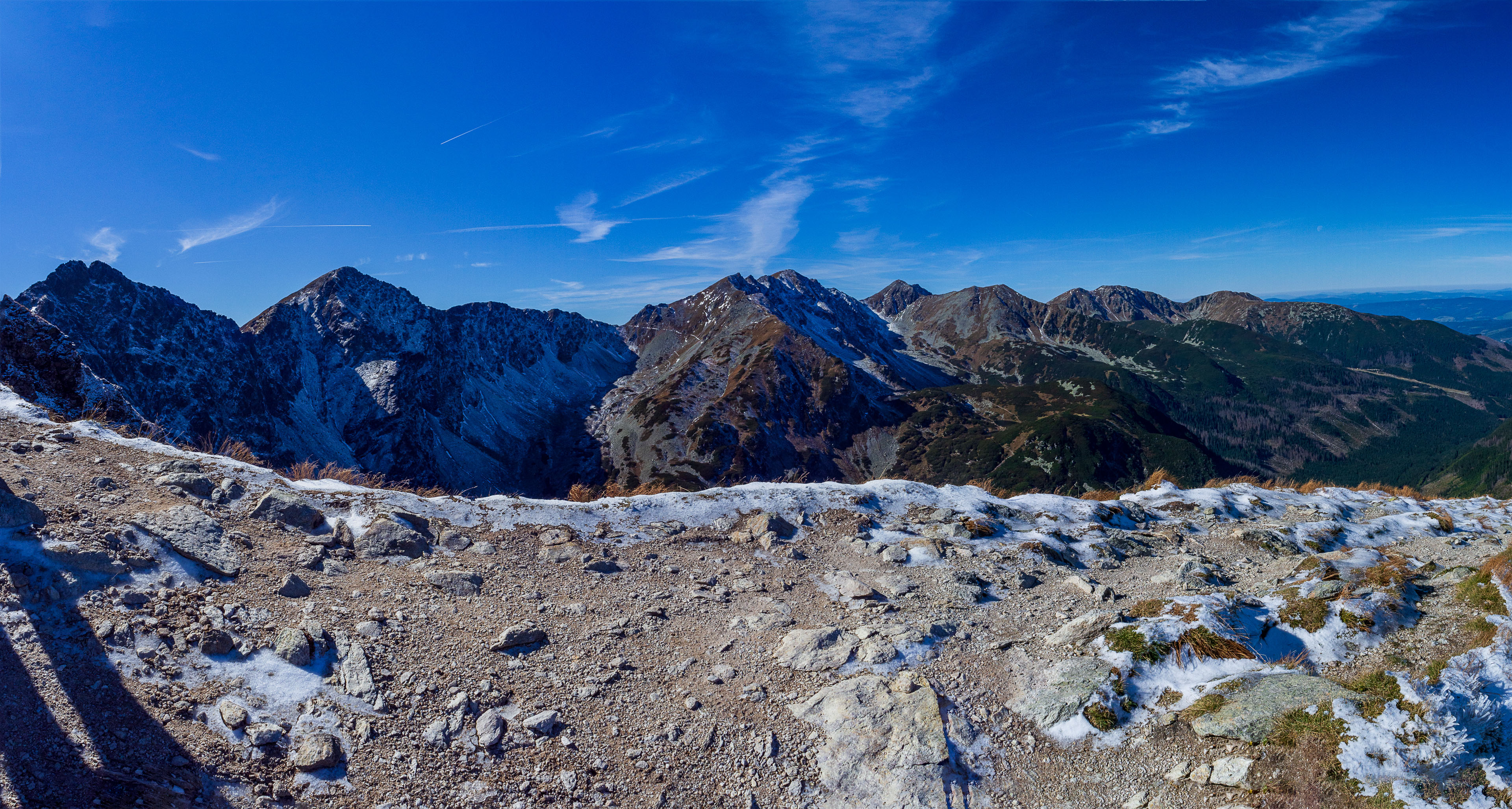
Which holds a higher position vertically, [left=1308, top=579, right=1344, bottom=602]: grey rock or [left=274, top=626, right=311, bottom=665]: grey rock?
[left=274, top=626, right=311, bottom=665]: grey rock

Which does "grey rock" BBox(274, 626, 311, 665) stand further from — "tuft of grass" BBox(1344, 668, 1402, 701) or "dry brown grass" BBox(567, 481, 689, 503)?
"tuft of grass" BBox(1344, 668, 1402, 701)

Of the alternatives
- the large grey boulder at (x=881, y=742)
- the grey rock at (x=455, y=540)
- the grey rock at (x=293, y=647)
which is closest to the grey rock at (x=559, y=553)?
the grey rock at (x=455, y=540)

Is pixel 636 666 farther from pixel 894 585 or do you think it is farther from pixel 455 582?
pixel 894 585

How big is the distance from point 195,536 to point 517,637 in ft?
20.0

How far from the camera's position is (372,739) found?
7.34m

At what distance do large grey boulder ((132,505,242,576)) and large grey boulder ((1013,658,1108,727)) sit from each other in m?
13.3

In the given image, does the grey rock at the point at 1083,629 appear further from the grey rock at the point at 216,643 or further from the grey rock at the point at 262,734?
the grey rock at the point at 216,643

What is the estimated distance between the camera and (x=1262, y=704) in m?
7.96

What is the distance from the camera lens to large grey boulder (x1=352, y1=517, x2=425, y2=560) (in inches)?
462

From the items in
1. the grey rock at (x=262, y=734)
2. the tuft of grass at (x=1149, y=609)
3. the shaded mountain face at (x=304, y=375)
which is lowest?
the tuft of grass at (x=1149, y=609)

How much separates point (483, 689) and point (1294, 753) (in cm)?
1075

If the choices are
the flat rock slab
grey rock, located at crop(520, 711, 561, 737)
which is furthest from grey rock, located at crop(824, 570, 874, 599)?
grey rock, located at crop(520, 711, 561, 737)

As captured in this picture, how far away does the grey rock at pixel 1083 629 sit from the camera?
34.1ft

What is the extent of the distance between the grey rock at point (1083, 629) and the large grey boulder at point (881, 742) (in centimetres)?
298
